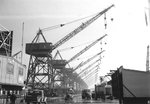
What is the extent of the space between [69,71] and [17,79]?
103917 mm

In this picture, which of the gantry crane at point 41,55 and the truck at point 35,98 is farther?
the gantry crane at point 41,55

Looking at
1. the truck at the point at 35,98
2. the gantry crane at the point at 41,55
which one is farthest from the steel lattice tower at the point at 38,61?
the truck at the point at 35,98

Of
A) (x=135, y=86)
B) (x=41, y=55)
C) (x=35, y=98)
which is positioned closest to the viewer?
(x=135, y=86)

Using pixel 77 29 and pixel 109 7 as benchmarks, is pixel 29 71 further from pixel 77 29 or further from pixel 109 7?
pixel 109 7

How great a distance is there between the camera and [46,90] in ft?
312

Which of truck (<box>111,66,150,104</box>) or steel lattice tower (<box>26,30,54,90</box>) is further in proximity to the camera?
steel lattice tower (<box>26,30,54,90</box>)

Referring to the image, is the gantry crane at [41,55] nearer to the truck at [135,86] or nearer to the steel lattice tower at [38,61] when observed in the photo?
the steel lattice tower at [38,61]

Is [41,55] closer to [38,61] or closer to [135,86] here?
[38,61]

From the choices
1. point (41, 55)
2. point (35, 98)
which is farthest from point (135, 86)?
point (41, 55)

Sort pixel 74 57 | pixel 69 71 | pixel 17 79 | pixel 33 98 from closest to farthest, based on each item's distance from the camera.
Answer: pixel 33 98, pixel 17 79, pixel 74 57, pixel 69 71

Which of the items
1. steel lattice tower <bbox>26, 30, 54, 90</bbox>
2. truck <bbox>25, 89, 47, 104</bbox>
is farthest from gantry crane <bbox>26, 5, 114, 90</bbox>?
truck <bbox>25, 89, 47, 104</bbox>

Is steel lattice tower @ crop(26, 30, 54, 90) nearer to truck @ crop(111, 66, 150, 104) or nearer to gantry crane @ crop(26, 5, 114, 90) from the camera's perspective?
gantry crane @ crop(26, 5, 114, 90)

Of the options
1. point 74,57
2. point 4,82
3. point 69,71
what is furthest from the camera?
point 69,71

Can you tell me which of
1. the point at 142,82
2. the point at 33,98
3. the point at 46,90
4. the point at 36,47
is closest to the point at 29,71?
the point at 46,90
